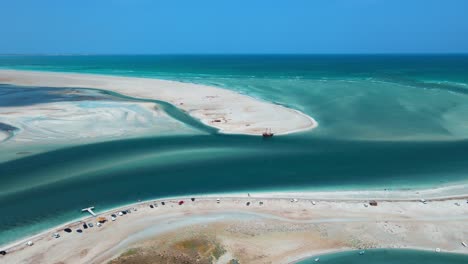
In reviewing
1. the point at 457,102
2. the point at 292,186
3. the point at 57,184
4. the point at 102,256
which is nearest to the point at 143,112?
the point at 57,184

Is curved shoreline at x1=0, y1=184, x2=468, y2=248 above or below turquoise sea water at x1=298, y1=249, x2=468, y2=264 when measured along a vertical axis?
above

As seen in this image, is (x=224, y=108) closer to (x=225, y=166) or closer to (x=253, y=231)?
(x=225, y=166)

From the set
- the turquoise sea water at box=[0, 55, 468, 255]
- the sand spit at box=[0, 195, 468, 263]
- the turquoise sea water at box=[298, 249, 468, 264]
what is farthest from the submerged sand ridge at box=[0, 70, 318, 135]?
the turquoise sea water at box=[298, 249, 468, 264]

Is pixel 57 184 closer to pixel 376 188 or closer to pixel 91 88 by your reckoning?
pixel 376 188

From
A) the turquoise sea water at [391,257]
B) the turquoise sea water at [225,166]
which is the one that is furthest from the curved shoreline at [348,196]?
the turquoise sea water at [391,257]

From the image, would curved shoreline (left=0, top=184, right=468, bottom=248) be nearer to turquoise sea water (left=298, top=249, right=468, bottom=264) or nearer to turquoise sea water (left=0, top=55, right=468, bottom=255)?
turquoise sea water (left=0, top=55, right=468, bottom=255)

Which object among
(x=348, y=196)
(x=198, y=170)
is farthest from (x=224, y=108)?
(x=348, y=196)

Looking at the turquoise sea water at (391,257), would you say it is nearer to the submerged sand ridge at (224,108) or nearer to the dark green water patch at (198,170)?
the dark green water patch at (198,170)
